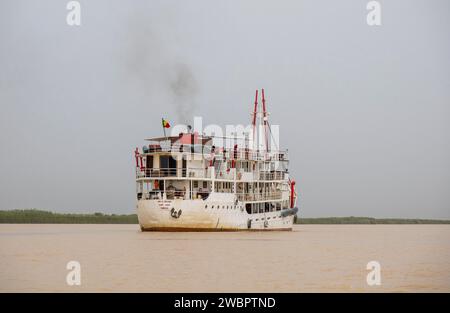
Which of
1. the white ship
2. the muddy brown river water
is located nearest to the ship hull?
the white ship

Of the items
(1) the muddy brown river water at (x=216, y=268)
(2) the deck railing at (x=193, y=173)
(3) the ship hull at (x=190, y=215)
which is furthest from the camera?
(2) the deck railing at (x=193, y=173)

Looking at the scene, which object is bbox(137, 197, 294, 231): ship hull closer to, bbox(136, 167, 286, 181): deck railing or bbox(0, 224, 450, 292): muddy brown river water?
bbox(136, 167, 286, 181): deck railing

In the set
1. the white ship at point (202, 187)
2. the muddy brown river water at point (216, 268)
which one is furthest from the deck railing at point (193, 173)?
the muddy brown river water at point (216, 268)

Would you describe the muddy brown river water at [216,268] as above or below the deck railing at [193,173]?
below

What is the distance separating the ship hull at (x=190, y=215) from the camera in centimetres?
5809

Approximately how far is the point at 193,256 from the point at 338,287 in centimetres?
1304

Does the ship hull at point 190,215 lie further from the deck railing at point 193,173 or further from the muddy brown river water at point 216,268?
the muddy brown river water at point 216,268

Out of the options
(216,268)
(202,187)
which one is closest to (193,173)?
(202,187)

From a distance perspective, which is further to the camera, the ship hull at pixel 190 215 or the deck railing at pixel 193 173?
the deck railing at pixel 193 173

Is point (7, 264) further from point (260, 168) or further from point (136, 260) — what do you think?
point (260, 168)

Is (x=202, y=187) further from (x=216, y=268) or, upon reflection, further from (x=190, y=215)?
(x=216, y=268)

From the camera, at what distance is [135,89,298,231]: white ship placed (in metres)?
58.6
